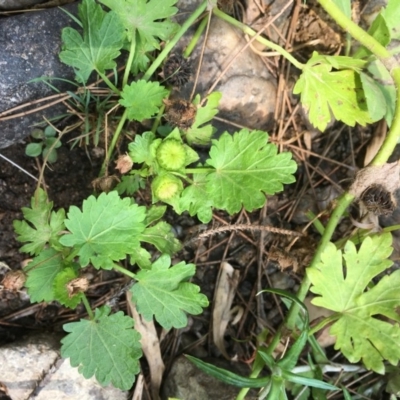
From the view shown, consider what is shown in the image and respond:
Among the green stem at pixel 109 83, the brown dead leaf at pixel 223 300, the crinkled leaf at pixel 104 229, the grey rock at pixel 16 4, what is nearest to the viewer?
the crinkled leaf at pixel 104 229

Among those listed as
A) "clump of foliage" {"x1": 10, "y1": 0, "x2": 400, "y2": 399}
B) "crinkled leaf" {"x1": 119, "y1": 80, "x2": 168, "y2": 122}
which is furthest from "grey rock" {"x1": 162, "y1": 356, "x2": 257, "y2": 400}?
"crinkled leaf" {"x1": 119, "y1": 80, "x2": 168, "y2": 122}

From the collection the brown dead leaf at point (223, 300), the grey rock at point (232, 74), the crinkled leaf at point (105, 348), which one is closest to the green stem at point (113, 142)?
the grey rock at point (232, 74)

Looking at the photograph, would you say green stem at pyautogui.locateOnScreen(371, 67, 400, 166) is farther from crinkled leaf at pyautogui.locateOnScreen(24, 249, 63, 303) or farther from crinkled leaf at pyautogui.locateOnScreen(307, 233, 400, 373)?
crinkled leaf at pyautogui.locateOnScreen(24, 249, 63, 303)

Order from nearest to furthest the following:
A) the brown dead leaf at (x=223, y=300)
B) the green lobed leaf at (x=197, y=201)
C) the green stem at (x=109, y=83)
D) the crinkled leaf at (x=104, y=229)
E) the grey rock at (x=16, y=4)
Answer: the crinkled leaf at (x=104, y=229)
the green lobed leaf at (x=197, y=201)
the green stem at (x=109, y=83)
the grey rock at (x=16, y=4)
the brown dead leaf at (x=223, y=300)

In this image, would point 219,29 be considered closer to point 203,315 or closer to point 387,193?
point 387,193

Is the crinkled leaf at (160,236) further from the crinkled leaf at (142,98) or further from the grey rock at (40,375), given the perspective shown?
the grey rock at (40,375)

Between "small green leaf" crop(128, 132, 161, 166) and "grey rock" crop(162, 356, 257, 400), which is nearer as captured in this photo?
"small green leaf" crop(128, 132, 161, 166)
